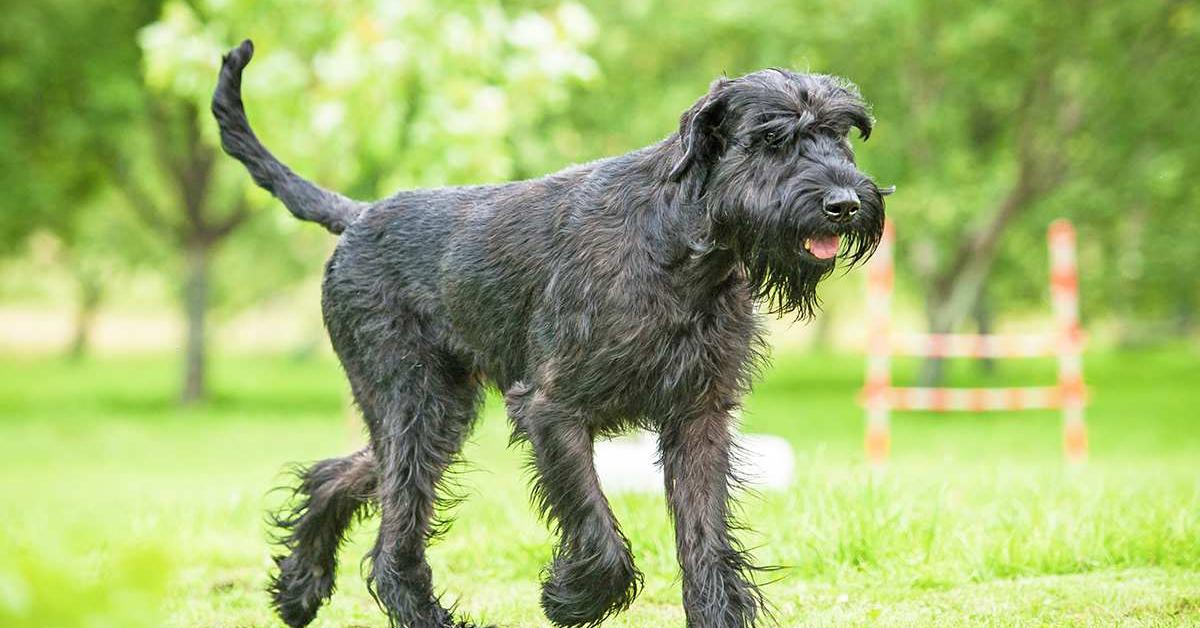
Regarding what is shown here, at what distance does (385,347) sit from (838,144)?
194 cm

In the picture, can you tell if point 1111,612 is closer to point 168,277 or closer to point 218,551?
point 218,551

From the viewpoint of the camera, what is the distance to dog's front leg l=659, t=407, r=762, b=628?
412cm

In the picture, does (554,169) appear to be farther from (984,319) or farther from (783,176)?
(984,319)

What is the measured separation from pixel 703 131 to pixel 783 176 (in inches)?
12.5

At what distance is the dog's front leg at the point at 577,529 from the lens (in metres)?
4.18

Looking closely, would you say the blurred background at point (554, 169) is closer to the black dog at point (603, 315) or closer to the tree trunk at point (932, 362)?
the tree trunk at point (932, 362)

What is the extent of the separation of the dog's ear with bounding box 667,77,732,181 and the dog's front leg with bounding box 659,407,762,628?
0.80 metres

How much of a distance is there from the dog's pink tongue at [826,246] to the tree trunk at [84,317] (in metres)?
→ 36.8

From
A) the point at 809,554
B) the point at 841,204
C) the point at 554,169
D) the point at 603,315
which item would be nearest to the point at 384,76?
the point at 809,554

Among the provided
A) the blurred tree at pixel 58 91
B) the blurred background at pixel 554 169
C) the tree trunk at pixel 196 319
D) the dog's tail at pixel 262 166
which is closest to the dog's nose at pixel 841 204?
the blurred background at pixel 554 169

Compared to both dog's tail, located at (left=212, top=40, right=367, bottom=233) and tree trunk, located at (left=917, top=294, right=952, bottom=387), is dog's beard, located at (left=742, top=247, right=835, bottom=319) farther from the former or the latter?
tree trunk, located at (left=917, top=294, right=952, bottom=387)

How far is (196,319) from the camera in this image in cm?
2248

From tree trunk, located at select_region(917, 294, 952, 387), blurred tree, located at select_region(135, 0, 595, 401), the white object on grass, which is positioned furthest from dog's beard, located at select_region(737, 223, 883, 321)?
tree trunk, located at select_region(917, 294, 952, 387)

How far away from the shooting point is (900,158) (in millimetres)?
22188
